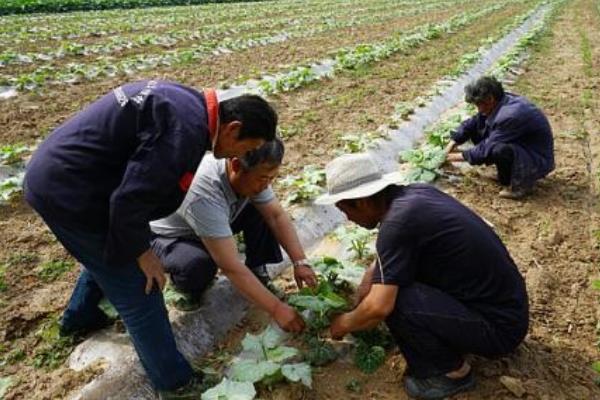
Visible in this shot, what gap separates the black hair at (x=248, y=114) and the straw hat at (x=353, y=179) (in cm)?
57

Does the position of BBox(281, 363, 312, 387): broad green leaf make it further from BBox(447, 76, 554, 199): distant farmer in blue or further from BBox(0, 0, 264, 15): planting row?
BBox(0, 0, 264, 15): planting row

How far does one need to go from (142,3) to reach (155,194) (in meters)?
28.2

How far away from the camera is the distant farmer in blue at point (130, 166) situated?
2.03 m

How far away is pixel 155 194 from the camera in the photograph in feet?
6.71

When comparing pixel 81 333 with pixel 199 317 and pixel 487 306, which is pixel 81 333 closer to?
pixel 199 317

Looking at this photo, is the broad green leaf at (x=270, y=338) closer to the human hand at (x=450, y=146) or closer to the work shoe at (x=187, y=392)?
the work shoe at (x=187, y=392)

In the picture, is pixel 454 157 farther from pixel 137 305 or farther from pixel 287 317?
Result: pixel 137 305

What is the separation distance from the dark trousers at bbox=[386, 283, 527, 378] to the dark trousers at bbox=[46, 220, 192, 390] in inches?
41.1

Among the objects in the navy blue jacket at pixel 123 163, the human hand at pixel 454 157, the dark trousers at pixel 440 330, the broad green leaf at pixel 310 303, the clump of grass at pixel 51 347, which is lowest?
the human hand at pixel 454 157

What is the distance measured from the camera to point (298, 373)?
2.64m

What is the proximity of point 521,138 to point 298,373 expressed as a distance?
3440mm

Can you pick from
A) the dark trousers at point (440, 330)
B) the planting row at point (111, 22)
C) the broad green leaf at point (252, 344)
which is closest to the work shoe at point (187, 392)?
the broad green leaf at point (252, 344)

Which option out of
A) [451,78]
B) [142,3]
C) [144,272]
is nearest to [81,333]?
[144,272]

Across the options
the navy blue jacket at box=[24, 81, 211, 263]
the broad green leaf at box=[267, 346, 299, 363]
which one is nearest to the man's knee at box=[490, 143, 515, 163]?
the broad green leaf at box=[267, 346, 299, 363]
